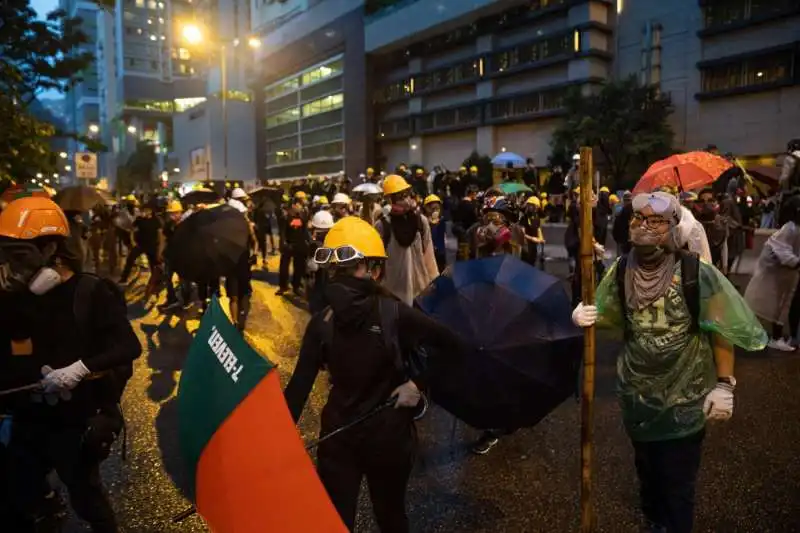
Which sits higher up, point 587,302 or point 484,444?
point 587,302

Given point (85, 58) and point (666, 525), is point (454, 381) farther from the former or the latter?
point (85, 58)

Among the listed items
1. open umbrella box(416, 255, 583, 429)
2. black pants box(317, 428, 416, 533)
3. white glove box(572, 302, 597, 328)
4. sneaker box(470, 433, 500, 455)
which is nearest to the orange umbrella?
sneaker box(470, 433, 500, 455)

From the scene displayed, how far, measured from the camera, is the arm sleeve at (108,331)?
310cm

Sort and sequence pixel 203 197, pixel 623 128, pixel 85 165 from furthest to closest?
pixel 623 128 → pixel 85 165 → pixel 203 197

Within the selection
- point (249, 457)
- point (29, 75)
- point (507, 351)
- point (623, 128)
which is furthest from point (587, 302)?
point (623, 128)

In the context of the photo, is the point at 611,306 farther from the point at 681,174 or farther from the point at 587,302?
the point at 681,174

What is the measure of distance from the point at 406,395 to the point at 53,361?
1.73 m

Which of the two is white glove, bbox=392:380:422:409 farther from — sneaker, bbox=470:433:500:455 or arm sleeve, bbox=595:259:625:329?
sneaker, bbox=470:433:500:455

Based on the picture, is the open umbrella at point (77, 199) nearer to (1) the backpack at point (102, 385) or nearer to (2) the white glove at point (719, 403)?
(1) the backpack at point (102, 385)

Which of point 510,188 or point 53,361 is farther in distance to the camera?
point 510,188

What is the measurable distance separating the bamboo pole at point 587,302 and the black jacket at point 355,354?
0.88 m

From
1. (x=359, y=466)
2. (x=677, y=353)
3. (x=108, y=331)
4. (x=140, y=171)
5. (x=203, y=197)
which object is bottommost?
(x=359, y=466)

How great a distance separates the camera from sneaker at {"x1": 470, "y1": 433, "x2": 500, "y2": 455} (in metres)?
4.94

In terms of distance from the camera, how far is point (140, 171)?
94.8 m
